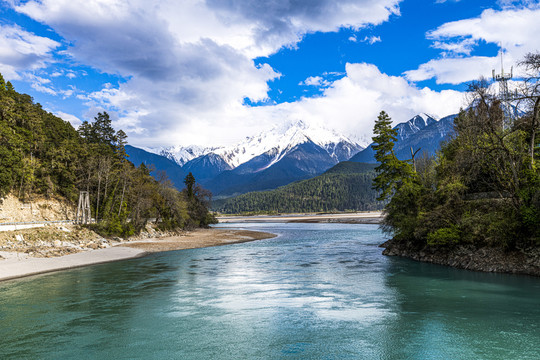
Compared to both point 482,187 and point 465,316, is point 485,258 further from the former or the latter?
point 465,316

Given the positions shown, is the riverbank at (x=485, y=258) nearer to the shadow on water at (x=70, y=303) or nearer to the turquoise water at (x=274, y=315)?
the turquoise water at (x=274, y=315)

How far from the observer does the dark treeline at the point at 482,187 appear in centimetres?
2823

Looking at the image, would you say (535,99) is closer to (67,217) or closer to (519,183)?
(519,183)

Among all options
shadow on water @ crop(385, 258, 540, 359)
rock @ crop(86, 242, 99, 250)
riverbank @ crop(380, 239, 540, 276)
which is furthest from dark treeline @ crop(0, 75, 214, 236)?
shadow on water @ crop(385, 258, 540, 359)

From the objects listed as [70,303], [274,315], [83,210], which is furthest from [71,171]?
[274,315]

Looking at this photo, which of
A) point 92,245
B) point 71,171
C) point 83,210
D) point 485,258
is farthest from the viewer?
point 71,171

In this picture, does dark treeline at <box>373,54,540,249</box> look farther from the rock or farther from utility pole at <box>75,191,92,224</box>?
utility pole at <box>75,191,92,224</box>

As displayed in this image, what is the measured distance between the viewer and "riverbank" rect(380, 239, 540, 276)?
28.4 metres

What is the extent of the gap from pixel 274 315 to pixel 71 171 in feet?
215

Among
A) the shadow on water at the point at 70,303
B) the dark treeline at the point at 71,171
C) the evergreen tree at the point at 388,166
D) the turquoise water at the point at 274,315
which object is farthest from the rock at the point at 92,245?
the evergreen tree at the point at 388,166

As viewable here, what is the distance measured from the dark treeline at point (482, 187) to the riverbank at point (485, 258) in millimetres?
675

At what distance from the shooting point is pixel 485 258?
31.6m

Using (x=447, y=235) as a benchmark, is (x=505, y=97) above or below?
above

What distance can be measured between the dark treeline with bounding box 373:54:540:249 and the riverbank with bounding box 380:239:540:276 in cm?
67
